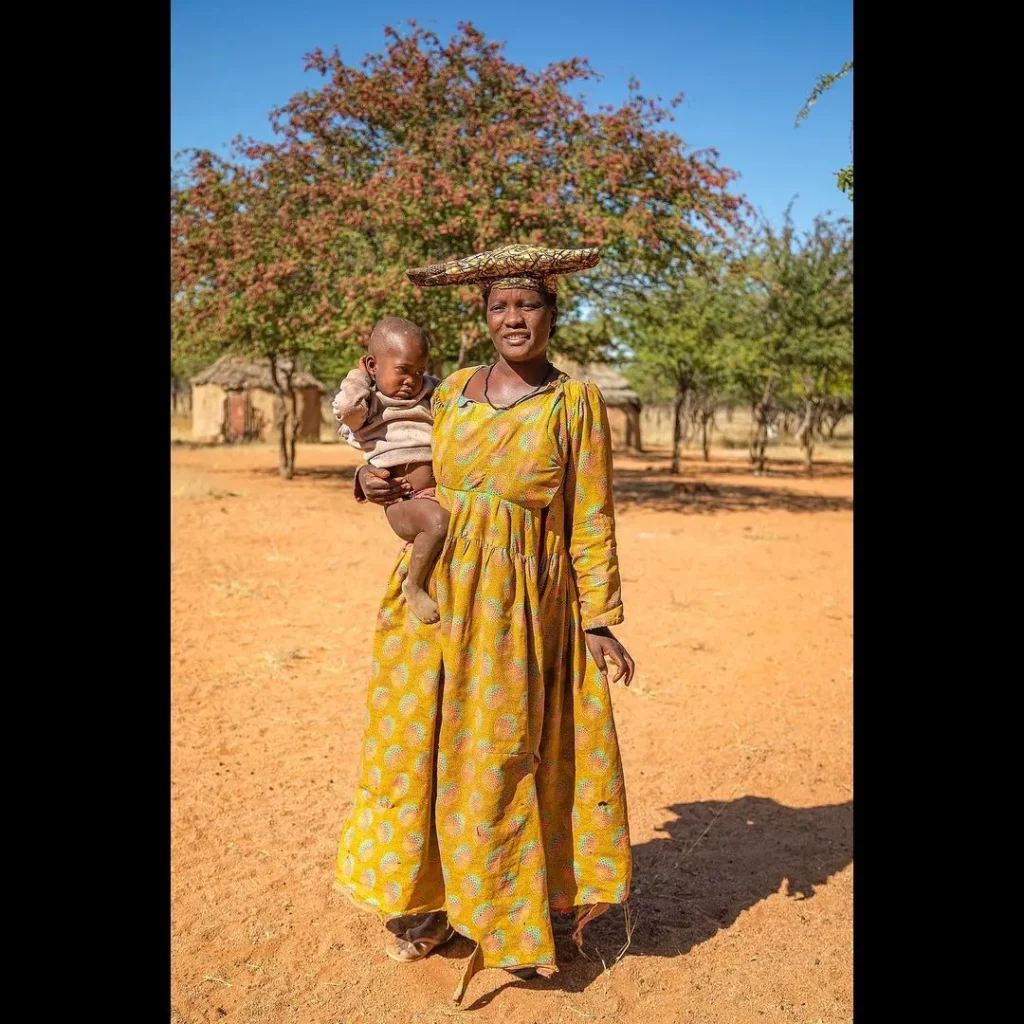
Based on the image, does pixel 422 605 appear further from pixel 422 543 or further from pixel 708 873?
pixel 708 873

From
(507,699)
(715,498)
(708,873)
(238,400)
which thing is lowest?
(708,873)

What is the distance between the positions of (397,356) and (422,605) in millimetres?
715

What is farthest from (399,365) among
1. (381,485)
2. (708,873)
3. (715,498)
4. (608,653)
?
(715,498)

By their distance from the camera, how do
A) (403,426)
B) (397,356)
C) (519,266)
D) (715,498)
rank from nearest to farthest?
(519,266) → (397,356) → (403,426) → (715,498)

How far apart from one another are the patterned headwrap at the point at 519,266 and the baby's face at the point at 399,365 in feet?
0.69

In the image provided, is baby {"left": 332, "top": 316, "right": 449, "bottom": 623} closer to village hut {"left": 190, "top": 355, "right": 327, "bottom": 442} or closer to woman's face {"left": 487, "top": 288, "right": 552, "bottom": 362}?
woman's face {"left": 487, "top": 288, "right": 552, "bottom": 362}

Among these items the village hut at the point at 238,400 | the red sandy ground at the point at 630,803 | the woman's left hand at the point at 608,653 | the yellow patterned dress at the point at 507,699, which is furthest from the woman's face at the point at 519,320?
the village hut at the point at 238,400

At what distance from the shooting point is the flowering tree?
13180 millimetres

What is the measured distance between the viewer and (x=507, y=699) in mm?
2646
